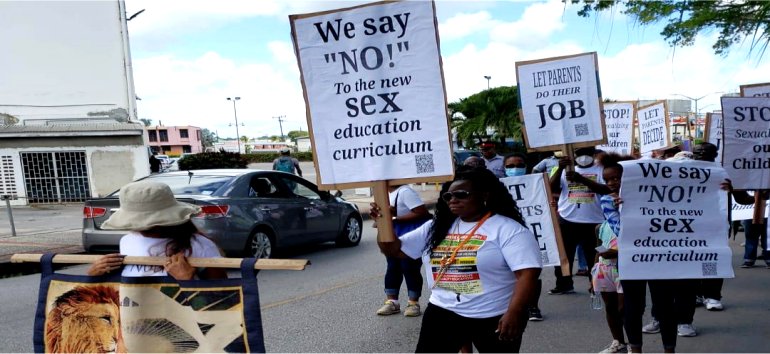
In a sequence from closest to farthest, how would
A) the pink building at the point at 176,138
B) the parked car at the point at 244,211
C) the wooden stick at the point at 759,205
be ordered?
the wooden stick at the point at 759,205 → the parked car at the point at 244,211 → the pink building at the point at 176,138

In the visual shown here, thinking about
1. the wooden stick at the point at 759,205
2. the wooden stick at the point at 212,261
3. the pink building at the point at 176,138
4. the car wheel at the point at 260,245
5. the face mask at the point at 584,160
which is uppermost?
the pink building at the point at 176,138

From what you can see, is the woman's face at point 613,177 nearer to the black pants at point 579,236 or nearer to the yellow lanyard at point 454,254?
the yellow lanyard at point 454,254

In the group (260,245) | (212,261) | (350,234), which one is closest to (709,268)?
(212,261)

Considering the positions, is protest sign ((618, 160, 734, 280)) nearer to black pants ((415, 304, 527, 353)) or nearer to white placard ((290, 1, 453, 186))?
black pants ((415, 304, 527, 353))

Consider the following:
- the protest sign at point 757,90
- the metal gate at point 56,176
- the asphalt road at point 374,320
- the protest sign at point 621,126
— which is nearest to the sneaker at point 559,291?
the asphalt road at point 374,320

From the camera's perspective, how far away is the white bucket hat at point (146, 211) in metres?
2.82

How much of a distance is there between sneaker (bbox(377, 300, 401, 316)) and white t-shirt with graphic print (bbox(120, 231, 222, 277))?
328 centimetres

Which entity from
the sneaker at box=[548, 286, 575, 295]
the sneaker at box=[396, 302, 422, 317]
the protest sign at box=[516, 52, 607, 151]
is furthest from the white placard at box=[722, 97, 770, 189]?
the sneaker at box=[396, 302, 422, 317]

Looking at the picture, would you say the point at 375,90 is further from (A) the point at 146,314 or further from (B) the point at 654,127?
(B) the point at 654,127

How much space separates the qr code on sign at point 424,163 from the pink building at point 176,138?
3682 inches

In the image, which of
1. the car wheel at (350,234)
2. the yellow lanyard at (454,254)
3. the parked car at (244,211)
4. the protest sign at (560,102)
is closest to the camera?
the yellow lanyard at (454,254)

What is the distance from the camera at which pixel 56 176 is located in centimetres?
2069

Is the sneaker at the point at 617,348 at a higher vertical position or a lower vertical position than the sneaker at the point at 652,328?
higher

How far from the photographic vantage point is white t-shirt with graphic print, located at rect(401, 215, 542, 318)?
3.03 metres
